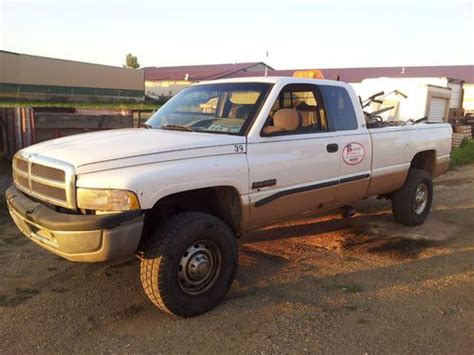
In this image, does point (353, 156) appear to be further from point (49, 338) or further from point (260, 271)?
point (49, 338)

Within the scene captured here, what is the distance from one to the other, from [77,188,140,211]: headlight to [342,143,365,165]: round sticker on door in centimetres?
250

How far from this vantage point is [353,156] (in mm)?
5031

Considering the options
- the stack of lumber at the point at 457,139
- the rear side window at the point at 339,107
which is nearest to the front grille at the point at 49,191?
the rear side window at the point at 339,107

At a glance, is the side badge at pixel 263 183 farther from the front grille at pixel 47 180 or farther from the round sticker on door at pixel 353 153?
the front grille at pixel 47 180

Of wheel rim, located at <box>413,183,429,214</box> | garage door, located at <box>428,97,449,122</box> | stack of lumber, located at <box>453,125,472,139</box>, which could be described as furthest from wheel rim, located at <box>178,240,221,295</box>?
stack of lumber, located at <box>453,125,472,139</box>

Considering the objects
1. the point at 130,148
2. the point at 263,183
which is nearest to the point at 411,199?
the point at 263,183

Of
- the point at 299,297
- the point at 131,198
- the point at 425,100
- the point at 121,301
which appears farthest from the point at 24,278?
the point at 425,100

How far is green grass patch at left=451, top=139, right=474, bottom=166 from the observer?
12.6 metres

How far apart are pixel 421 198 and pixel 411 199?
1.40ft

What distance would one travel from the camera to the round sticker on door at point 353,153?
493 centimetres

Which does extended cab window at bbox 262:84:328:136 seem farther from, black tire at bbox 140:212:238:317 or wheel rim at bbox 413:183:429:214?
wheel rim at bbox 413:183:429:214

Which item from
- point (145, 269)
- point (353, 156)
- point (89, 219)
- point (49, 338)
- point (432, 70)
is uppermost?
point (432, 70)

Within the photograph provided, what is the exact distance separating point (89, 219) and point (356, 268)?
281 centimetres

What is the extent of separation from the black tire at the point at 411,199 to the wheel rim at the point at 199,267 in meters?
3.28
